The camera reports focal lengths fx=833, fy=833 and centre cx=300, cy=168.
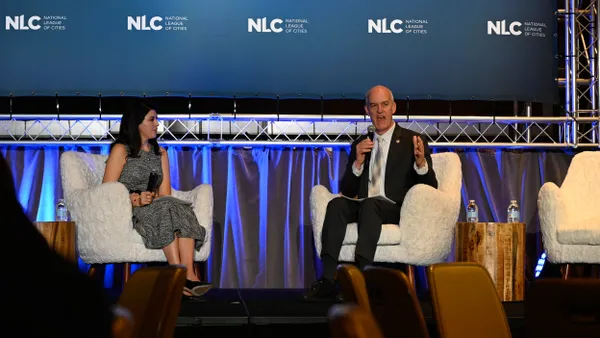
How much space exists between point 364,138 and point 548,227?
1219mm

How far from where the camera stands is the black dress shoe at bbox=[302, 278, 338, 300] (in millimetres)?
4477

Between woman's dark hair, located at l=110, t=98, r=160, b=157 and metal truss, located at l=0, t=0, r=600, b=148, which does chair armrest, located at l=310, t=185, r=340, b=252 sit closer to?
metal truss, located at l=0, t=0, r=600, b=148

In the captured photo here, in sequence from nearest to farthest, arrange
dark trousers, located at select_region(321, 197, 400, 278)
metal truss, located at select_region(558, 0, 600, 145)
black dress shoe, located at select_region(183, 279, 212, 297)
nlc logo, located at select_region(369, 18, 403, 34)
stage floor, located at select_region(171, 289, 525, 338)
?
stage floor, located at select_region(171, 289, 525, 338)
black dress shoe, located at select_region(183, 279, 212, 297)
dark trousers, located at select_region(321, 197, 400, 278)
nlc logo, located at select_region(369, 18, 403, 34)
metal truss, located at select_region(558, 0, 600, 145)

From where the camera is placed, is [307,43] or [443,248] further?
[307,43]

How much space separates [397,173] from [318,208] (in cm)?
53

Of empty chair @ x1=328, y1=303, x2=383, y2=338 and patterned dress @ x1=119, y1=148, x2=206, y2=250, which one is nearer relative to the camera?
empty chair @ x1=328, y1=303, x2=383, y2=338

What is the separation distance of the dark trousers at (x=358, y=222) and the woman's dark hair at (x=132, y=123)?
1.24 m

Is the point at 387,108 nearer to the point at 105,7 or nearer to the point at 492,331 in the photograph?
the point at 105,7

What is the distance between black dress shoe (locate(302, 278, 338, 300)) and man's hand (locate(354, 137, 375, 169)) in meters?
0.78

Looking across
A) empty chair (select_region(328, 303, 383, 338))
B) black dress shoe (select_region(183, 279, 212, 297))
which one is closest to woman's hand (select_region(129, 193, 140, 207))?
black dress shoe (select_region(183, 279, 212, 297))

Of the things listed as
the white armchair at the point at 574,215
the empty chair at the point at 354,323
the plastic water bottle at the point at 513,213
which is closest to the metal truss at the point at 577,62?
the white armchair at the point at 574,215

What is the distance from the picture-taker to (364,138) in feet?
16.4

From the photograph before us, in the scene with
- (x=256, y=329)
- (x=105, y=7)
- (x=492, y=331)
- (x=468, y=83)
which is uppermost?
(x=105, y=7)

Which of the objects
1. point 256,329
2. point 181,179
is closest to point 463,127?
point 181,179
